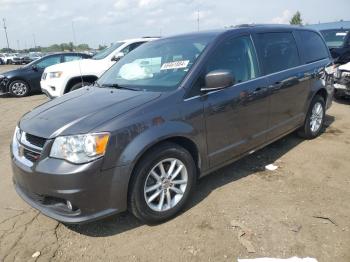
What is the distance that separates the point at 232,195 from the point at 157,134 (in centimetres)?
131

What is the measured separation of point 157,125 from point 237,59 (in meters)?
1.49

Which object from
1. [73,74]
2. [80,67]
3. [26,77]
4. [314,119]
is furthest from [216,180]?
[26,77]

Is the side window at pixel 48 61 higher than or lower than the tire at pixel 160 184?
higher

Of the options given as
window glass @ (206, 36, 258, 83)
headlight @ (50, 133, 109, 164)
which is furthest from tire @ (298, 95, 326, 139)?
headlight @ (50, 133, 109, 164)

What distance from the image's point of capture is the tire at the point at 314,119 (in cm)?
574

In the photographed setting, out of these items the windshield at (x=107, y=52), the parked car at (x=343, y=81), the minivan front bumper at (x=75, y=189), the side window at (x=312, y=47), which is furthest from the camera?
the windshield at (x=107, y=52)

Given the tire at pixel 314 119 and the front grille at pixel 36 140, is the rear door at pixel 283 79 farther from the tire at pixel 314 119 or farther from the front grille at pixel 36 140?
the front grille at pixel 36 140

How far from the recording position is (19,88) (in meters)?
→ 13.1

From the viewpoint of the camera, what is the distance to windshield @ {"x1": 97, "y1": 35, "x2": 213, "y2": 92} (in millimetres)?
3785

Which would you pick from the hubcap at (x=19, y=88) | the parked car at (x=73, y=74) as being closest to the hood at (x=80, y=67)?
the parked car at (x=73, y=74)

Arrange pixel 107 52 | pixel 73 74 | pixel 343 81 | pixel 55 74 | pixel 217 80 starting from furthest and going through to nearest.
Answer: pixel 107 52
pixel 55 74
pixel 73 74
pixel 343 81
pixel 217 80

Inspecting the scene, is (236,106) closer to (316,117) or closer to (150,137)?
(150,137)

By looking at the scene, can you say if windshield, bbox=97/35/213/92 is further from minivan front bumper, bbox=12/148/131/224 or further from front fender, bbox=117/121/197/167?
minivan front bumper, bbox=12/148/131/224

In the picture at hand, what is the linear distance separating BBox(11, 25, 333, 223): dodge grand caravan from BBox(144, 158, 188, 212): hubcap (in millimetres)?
10
